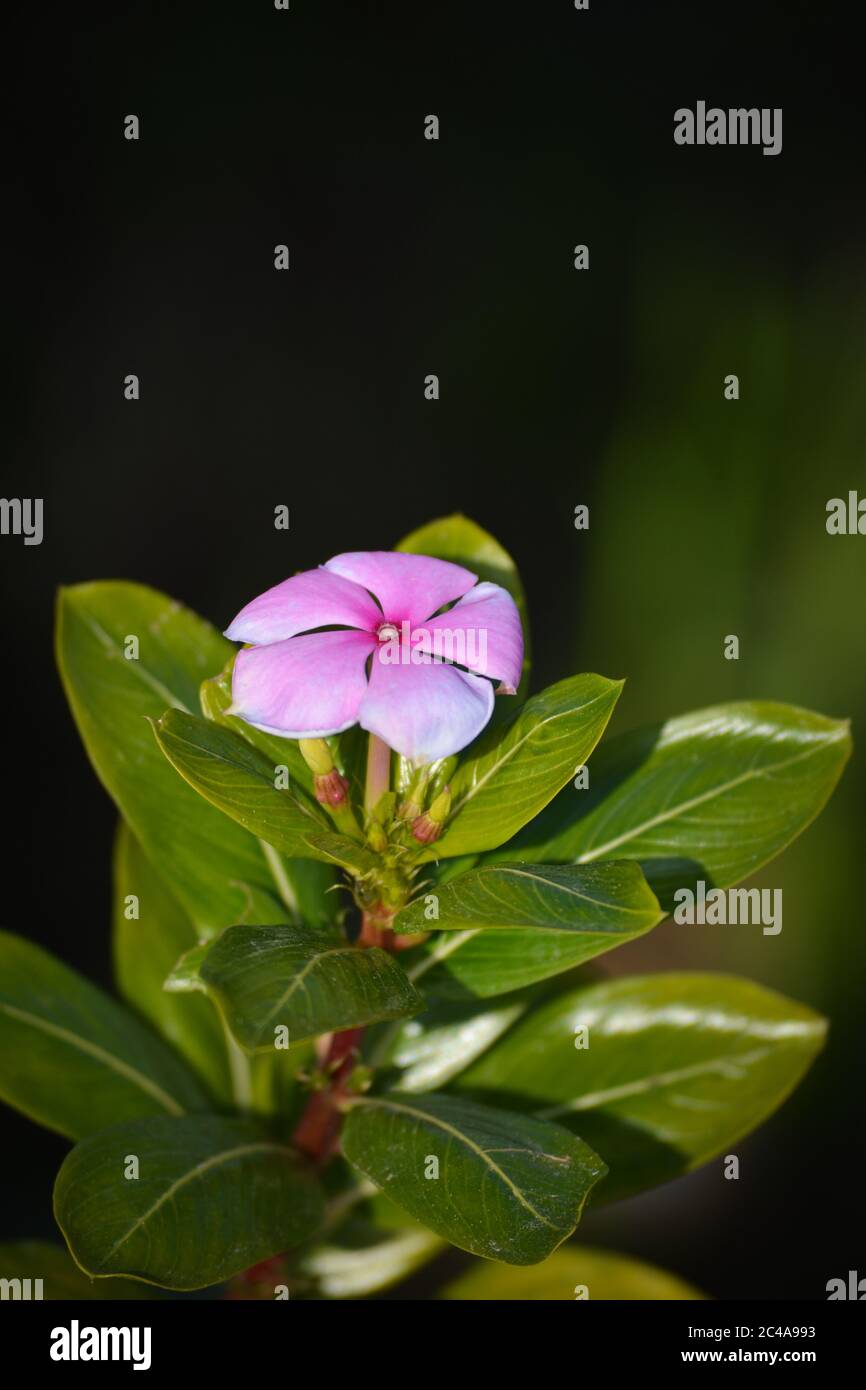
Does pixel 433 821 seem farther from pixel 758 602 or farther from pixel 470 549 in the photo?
pixel 758 602

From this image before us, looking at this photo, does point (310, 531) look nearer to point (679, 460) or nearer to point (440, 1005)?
point (679, 460)

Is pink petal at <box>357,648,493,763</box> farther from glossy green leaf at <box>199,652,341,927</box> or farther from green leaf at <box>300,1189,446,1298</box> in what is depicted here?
green leaf at <box>300,1189,446,1298</box>

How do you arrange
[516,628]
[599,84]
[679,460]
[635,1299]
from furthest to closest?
[679,460]
[599,84]
[635,1299]
[516,628]

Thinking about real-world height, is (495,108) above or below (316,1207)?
above

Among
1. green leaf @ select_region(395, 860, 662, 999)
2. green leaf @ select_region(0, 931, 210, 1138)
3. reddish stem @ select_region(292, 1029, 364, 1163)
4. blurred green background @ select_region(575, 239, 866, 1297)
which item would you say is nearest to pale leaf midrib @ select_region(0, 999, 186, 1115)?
green leaf @ select_region(0, 931, 210, 1138)

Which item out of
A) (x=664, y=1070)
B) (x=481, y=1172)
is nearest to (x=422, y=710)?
(x=481, y=1172)

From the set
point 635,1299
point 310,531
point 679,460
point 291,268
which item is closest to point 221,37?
point 291,268
